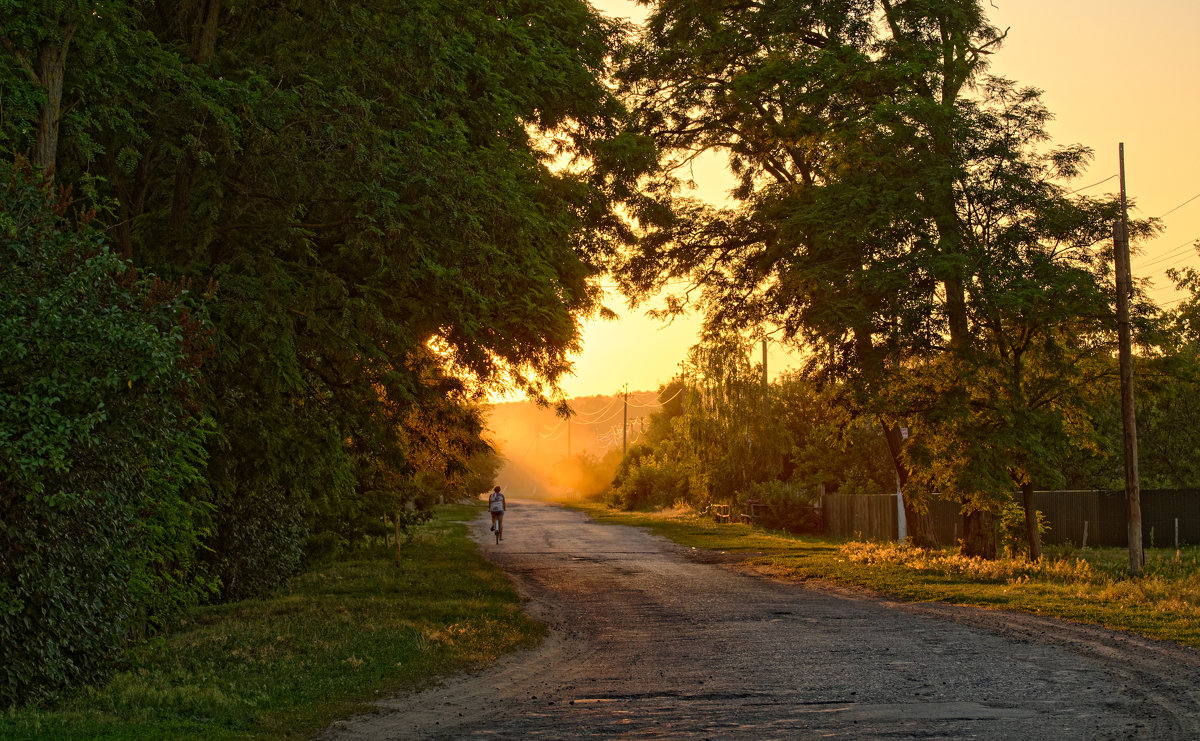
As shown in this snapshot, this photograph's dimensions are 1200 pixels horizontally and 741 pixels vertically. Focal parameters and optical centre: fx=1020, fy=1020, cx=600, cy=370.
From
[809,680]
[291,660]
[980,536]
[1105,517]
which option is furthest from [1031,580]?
[1105,517]

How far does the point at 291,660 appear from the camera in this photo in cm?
1073

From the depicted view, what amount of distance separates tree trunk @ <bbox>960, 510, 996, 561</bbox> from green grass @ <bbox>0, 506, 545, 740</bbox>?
11.7 m

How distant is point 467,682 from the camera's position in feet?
34.3

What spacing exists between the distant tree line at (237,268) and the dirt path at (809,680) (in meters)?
3.10

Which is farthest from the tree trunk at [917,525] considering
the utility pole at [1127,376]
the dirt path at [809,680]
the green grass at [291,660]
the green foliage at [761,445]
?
the green foliage at [761,445]

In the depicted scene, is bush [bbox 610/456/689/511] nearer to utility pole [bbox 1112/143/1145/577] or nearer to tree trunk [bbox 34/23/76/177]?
utility pole [bbox 1112/143/1145/577]

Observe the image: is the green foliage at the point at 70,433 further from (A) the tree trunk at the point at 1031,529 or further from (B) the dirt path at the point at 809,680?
(A) the tree trunk at the point at 1031,529

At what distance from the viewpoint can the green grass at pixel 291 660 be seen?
7.96 metres

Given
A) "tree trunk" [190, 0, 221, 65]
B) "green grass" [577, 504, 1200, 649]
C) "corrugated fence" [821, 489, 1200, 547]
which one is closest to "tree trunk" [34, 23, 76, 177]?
"tree trunk" [190, 0, 221, 65]

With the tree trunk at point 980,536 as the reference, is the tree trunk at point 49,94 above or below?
above

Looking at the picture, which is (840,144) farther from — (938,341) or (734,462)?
(734,462)

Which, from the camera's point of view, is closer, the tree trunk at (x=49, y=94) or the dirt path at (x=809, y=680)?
the dirt path at (x=809, y=680)

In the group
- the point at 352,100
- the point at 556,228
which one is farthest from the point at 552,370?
the point at 352,100

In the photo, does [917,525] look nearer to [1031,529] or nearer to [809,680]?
[1031,529]
